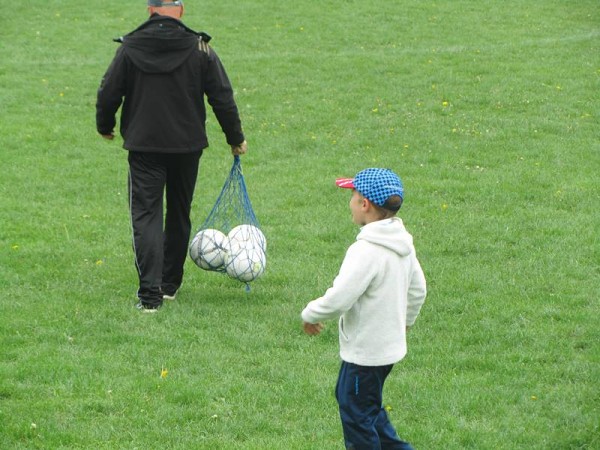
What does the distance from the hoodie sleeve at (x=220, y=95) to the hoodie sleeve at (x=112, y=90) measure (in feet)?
1.92

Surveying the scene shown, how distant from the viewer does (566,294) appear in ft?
25.6

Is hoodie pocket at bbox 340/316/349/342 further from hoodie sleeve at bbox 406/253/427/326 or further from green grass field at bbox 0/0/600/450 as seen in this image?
green grass field at bbox 0/0/600/450

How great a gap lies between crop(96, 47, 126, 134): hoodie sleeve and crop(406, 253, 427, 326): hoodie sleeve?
3258mm

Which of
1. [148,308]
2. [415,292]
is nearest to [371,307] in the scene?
[415,292]

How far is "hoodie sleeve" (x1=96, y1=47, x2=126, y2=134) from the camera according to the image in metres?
7.34

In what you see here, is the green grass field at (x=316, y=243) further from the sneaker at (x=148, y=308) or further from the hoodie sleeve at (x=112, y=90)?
the hoodie sleeve at (x=112, y=90)

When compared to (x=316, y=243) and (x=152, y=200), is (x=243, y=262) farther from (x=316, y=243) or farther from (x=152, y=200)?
(x=316, y=243)

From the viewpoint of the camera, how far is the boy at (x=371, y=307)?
14.9 feet

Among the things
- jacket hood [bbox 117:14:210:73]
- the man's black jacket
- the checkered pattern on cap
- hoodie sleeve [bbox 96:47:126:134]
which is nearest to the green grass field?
the man's black jacket

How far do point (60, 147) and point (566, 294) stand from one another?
706 centimetres

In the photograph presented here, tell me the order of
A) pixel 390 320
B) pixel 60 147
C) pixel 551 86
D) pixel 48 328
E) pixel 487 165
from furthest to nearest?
pixel 551 86
pixel 60 147
pixel 487 165
pixel 48 328
pixel 390 320

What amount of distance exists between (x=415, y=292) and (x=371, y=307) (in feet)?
0.98

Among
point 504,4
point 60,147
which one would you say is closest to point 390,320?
point 60,147

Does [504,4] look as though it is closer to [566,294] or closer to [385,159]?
[385,159]
